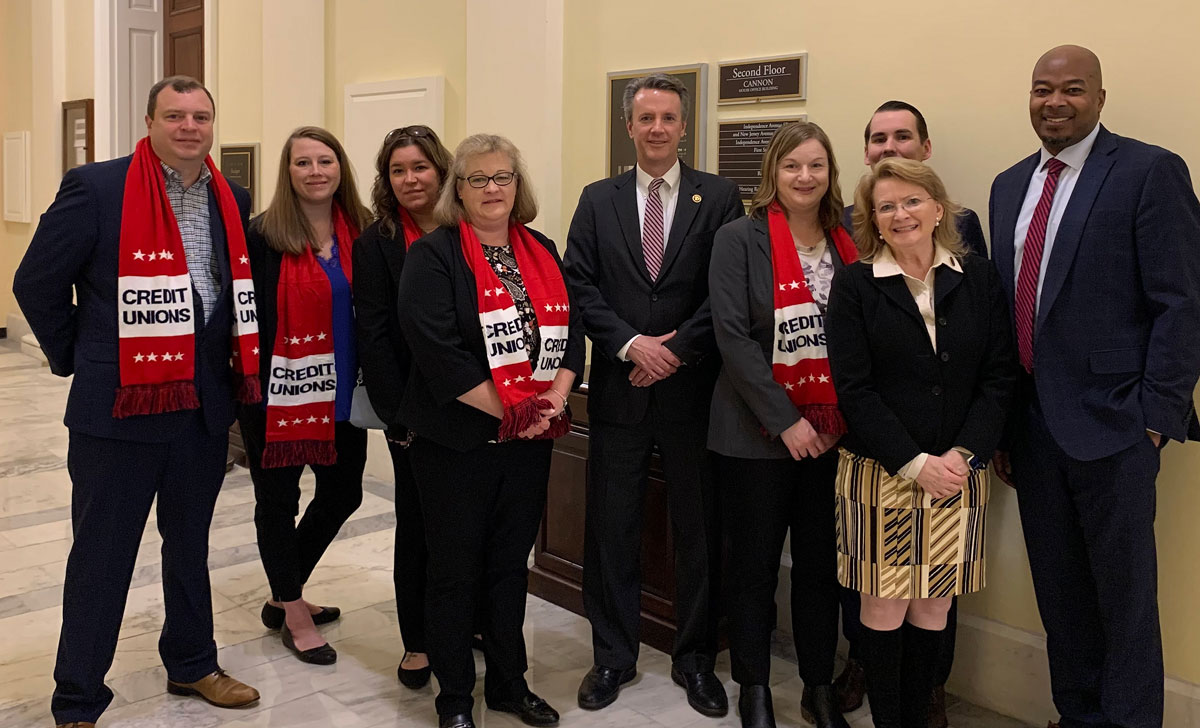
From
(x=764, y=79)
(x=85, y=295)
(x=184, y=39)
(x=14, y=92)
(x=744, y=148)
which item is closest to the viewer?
(x=85, y=295)

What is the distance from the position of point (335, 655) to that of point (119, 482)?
107 cm

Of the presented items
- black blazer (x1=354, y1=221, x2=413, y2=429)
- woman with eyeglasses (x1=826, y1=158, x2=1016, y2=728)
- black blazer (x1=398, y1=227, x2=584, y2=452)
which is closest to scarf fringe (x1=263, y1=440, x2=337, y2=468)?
black blazer (x1=354, y1=221, x2=413, y2=429)

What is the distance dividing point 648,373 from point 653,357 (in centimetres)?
6

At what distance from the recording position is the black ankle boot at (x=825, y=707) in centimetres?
312

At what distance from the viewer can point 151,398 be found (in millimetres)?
2904

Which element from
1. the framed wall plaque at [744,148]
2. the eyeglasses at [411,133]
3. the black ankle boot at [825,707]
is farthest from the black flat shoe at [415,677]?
the framed wall plaque at [744,148]

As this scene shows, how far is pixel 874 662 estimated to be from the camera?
9.36 ft

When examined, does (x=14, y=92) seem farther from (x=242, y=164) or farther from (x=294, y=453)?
(x=294, y=453)

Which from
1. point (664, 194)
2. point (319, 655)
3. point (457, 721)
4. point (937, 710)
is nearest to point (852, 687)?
point (937, 710)

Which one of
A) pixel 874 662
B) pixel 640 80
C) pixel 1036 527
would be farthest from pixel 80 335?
pixel 1036 527

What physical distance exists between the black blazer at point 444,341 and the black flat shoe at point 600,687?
931 millimetres

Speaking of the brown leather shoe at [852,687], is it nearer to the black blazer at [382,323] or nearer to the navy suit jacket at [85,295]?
the black blazer at [382,323]

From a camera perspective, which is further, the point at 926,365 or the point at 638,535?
the point at 638,535

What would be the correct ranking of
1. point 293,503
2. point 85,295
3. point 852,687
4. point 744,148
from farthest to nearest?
point 744,148
point 293,503
point 852,687
point 85,295
